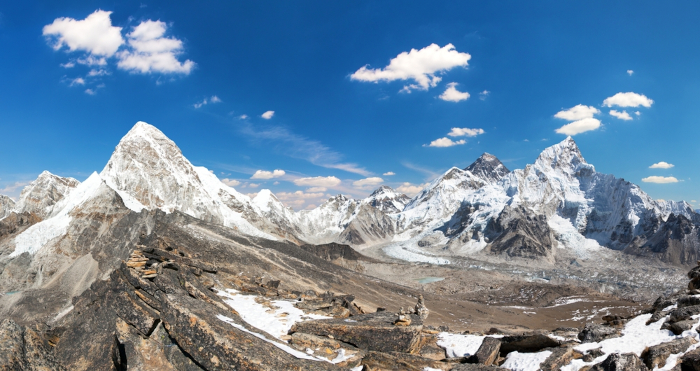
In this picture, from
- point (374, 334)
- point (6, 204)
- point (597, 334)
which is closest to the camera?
point (374, 334)

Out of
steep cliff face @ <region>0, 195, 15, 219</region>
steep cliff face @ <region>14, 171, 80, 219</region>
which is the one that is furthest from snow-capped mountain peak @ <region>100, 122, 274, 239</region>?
steep cliff face @ <region>0, 195, 15, 219</region>

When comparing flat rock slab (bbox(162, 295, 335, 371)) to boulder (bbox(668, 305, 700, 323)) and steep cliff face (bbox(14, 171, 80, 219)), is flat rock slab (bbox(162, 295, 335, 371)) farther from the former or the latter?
steep cliff face (bbox(14, 171, 80, 219))

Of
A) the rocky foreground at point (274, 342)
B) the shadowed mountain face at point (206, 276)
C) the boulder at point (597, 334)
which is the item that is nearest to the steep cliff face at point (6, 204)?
the shadowed mountain face at point (206, 276)

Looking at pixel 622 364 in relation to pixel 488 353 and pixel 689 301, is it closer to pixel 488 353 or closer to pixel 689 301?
pixel 488 353

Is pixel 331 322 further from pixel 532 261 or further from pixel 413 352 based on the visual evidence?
pixel 532 261

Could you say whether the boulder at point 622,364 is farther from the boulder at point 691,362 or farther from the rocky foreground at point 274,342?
the boulder at point 691,362

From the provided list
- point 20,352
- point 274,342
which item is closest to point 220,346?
point 274,342

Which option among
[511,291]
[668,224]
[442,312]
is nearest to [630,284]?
[511,291]
